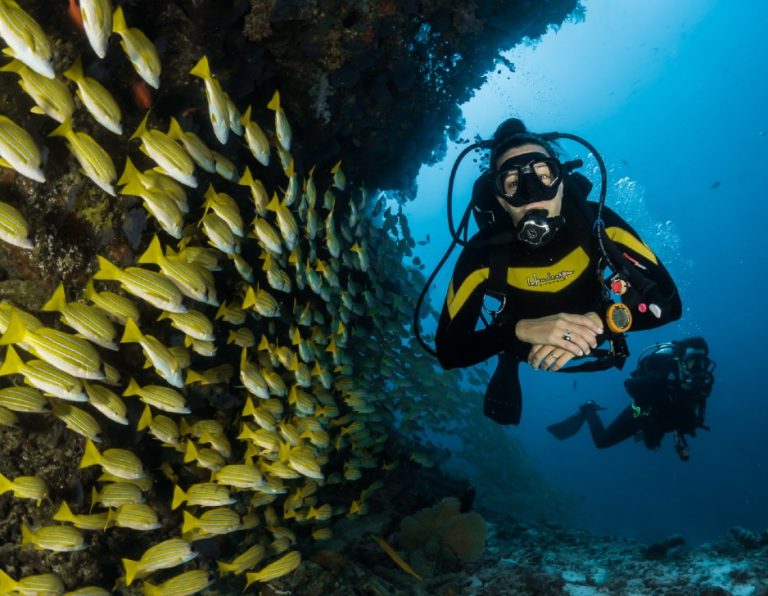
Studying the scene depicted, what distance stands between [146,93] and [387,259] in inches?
211

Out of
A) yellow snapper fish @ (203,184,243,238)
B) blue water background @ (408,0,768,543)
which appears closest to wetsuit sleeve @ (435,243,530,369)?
yellow snapper fish @ (203,184,243,238)

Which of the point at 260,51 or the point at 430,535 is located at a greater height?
the point at 260,51

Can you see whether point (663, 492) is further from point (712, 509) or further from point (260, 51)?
point (260, 51)

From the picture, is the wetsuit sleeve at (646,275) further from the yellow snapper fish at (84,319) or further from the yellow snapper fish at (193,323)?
the yellow snapper fish at (84,319)

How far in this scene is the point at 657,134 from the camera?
319 feet

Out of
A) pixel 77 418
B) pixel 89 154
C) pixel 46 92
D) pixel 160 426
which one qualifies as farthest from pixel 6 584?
pixel 46 92

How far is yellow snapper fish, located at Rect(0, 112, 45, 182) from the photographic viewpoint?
8.95ft

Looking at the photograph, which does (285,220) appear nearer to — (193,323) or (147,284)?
(193,323)

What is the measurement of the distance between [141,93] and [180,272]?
8.08 feet

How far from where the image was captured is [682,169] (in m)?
94.9

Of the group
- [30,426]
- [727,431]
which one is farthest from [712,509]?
[30,426]

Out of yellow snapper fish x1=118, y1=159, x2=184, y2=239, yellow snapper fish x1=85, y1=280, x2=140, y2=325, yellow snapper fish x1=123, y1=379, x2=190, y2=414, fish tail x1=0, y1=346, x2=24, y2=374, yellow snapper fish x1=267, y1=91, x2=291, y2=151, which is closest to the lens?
fish tail x1=0, y1=346, x2=24, y2=374

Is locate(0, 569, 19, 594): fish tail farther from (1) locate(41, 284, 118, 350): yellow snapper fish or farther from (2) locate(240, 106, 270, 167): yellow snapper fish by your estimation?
(2) locate(240, 106, 270, 167): yellow snapper fish

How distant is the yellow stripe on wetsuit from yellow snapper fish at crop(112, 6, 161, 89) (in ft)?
9.55
